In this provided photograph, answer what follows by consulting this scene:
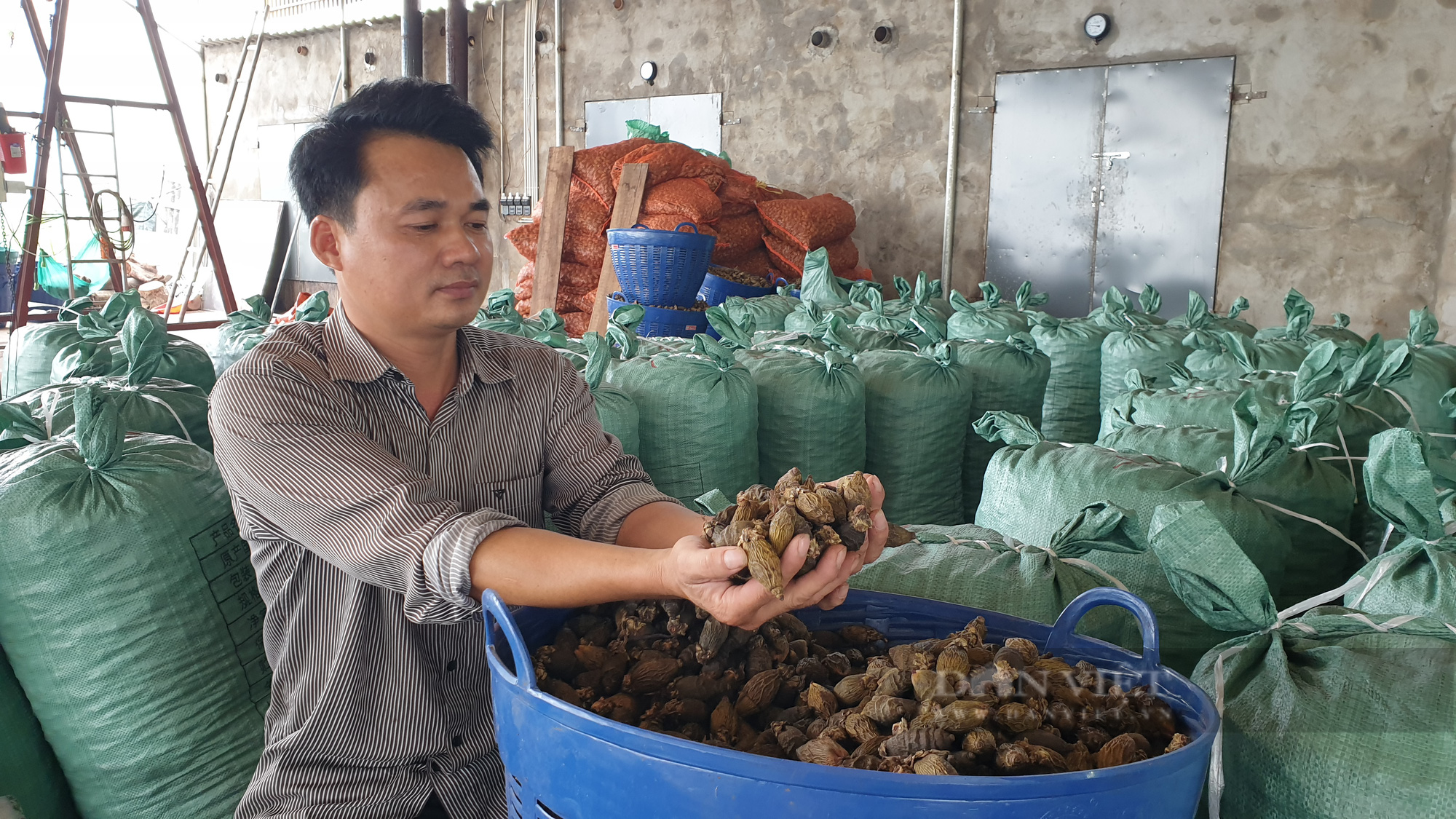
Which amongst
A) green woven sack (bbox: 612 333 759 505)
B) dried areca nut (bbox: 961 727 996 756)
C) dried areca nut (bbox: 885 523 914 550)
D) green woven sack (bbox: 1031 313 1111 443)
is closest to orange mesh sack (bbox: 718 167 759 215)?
green woven sack (bbox: 1031 313 1111 443)

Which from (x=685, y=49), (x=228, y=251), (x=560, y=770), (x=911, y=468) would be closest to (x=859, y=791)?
(x=560, y=770)

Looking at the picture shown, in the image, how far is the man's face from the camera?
0.96 meters

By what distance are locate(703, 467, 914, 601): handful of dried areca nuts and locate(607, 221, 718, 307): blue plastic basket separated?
252cm

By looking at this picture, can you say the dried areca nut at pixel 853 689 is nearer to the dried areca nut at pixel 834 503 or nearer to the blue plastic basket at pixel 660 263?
the dried areca nut at pixel 834 503

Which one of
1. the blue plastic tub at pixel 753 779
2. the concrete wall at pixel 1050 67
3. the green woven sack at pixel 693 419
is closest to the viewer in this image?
the blue plastic tub at pixel 753 779

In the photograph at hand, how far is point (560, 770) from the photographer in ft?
2.12

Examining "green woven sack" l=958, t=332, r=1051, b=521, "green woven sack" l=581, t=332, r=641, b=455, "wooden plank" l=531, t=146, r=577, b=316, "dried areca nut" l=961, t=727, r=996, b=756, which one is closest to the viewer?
"dried areca nut" l=961, t=727, r=996, b=756

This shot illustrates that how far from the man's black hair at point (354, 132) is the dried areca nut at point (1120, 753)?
0.86 meters

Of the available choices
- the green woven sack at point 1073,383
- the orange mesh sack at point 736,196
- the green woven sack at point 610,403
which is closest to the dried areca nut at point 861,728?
the green woven sack at point 610,403

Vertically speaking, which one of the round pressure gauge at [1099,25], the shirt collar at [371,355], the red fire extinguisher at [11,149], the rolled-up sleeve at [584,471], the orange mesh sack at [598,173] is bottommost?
the rolled-up sleeve at [584,471]

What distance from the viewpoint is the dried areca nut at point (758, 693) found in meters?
0.78

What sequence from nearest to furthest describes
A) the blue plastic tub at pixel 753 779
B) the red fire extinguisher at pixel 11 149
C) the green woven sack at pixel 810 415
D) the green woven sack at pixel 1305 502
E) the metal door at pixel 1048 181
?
the blue plastic tub at pixel 753 779 < the green woven sack at pixel 1305 502 < the green woven sack at pixel 810 415 < the metal door at pixel 1048 181 < the red fire extinguisher at pixel 11 149

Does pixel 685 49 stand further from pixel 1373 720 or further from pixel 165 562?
pixel 1373 720

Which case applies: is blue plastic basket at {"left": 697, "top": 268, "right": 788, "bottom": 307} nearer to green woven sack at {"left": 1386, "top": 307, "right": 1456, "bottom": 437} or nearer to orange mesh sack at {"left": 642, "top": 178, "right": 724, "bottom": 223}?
orange mesh sack at {"left": 642, "top": 178, "right": 724, "bottom": 223}
